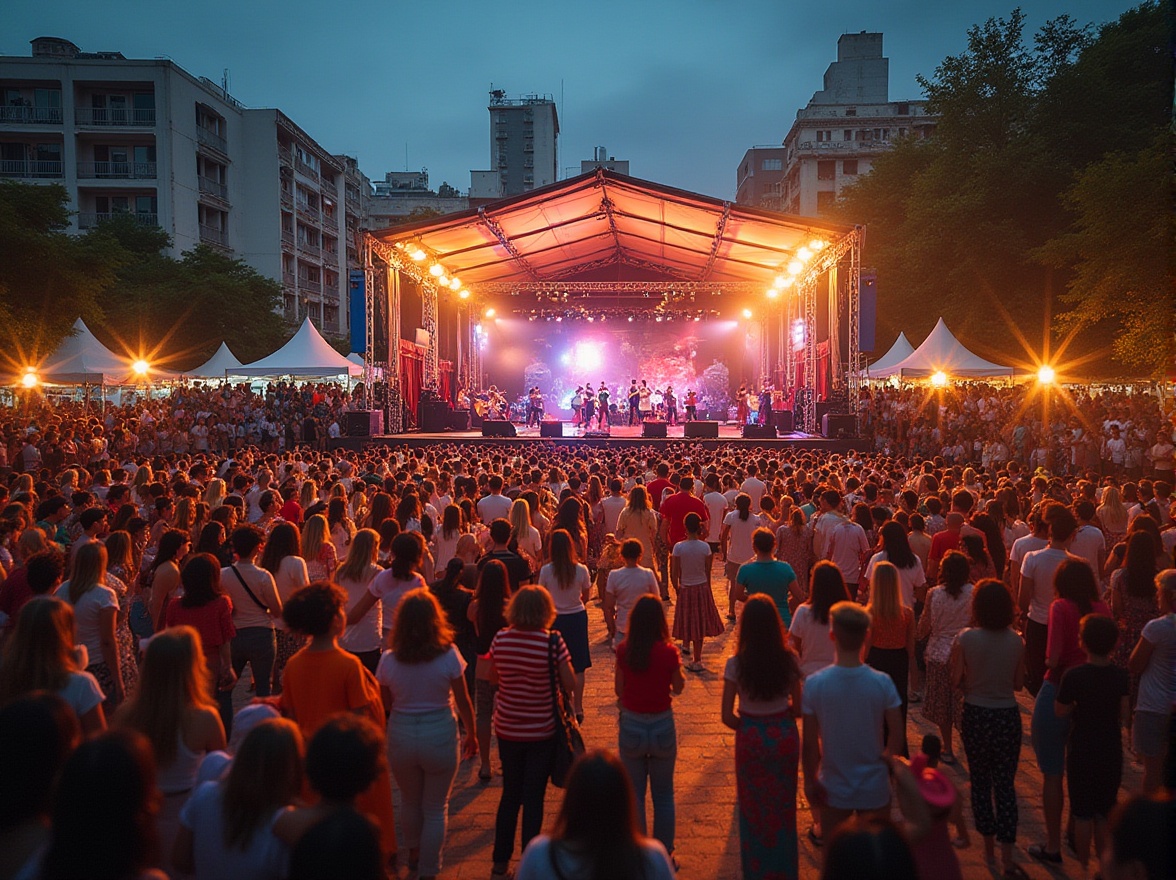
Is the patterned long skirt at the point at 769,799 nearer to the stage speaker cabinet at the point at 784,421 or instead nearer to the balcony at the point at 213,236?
the stage speaker cabinet at the point at 784,421

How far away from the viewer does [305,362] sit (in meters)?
23.3

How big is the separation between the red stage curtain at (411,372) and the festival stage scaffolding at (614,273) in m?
0.09

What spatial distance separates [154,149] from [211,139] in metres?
3.86

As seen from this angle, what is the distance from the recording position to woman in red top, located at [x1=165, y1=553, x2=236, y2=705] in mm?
4223

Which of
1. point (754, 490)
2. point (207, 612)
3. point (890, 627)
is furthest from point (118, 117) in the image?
point (890, 627)

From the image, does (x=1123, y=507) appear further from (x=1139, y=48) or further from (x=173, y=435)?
(x=1139, y=48)

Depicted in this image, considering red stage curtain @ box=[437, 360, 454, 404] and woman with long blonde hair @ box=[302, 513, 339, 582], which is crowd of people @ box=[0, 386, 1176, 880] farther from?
red stage curtain @ box=[437, 360, 454, 404]

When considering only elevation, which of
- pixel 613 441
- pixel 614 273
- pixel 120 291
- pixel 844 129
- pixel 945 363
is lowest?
pixel 613 441

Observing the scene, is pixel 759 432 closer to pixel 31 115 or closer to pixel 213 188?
pixel 213 188

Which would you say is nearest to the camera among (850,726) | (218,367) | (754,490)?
(850,726)

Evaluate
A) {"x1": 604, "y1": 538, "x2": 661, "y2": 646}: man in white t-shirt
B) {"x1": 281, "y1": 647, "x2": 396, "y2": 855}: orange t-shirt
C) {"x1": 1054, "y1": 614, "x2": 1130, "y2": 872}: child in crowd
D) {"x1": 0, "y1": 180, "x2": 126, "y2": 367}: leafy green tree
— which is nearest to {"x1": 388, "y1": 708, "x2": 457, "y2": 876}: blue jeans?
{"x1": 281, "y1": 647, "x2": 396, "y2": 855}: orange t-shirt

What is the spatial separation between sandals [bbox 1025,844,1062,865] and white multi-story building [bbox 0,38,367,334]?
43720 millimetres

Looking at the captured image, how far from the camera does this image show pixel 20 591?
466cm

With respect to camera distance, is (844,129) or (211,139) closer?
(211,139)
